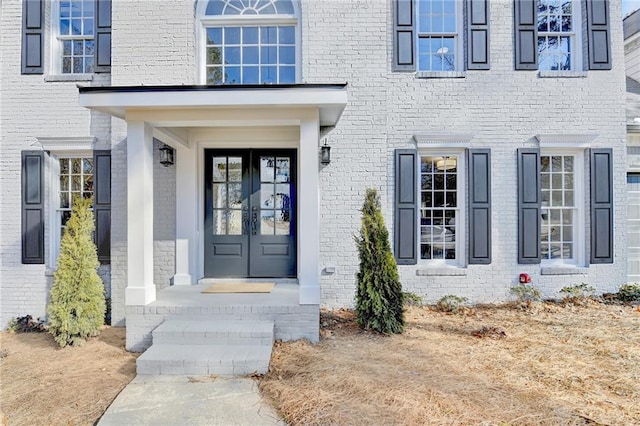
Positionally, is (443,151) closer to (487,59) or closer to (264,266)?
(487,59)

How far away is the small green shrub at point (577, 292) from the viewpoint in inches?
238

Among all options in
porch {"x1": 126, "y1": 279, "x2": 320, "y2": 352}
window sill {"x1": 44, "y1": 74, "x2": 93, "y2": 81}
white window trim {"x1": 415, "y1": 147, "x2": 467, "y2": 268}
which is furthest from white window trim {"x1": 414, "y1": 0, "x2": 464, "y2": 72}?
window sill {"x1": 44, "y1": 74, "x2": 93, "y2": 81}

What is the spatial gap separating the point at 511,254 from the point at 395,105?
10.5 feet

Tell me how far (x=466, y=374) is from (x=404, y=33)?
524 cm

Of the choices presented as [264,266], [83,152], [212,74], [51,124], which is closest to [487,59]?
[212,74]


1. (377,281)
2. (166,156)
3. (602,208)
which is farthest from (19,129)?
(602,208)

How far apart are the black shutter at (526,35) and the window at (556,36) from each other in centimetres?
36

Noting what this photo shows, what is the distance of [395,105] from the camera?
6.12 meters

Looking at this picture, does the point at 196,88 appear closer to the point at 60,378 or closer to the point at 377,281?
the point at 377,281

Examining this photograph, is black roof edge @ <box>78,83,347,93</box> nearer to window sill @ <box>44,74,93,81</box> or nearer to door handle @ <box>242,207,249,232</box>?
window sill @ <box>44,74,93,81</box>

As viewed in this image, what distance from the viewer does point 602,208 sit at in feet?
20.2

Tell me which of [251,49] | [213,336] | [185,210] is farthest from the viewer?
[251,49]

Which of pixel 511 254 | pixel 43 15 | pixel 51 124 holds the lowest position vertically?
pixel 511 254

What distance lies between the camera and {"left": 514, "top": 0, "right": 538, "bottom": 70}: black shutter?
6.11m
